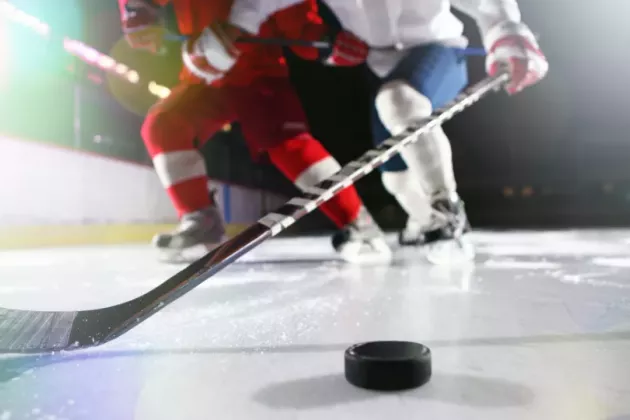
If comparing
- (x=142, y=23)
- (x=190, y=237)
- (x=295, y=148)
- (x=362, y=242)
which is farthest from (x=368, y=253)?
(x=142, y=23)

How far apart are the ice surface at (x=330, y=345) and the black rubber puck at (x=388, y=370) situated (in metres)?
0.01

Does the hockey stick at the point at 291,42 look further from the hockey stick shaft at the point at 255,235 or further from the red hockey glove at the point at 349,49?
the hockey stick shaft at the point at 255,235

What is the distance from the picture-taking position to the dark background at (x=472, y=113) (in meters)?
1.71

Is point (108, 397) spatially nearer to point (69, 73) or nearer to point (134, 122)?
point (134, 122)

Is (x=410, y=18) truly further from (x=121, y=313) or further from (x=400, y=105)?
(x=121, y=313)

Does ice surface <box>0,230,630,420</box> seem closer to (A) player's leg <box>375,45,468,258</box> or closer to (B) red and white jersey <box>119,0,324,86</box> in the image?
(A) player's leg <box>375,45,468,258</box>


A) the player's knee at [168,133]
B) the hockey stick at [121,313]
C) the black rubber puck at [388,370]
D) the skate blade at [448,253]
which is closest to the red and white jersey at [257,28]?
the player's knee at [168,133]

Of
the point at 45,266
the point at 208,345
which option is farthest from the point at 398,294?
the point at 45,266

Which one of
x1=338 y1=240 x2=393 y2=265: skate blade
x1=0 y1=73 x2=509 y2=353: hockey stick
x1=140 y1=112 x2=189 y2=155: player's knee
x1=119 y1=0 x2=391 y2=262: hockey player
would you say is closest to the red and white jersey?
x1=119 y1=0 x2=391 y2=262: hockey player

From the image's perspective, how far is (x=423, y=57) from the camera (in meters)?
1.53

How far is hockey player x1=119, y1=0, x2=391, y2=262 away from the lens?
5.06 feet

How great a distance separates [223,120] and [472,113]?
0.84 m

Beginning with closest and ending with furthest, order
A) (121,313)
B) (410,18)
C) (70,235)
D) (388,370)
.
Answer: (388,370) → (121,313) → (410,18) → (70,235)

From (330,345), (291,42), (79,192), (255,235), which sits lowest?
(330,345)
